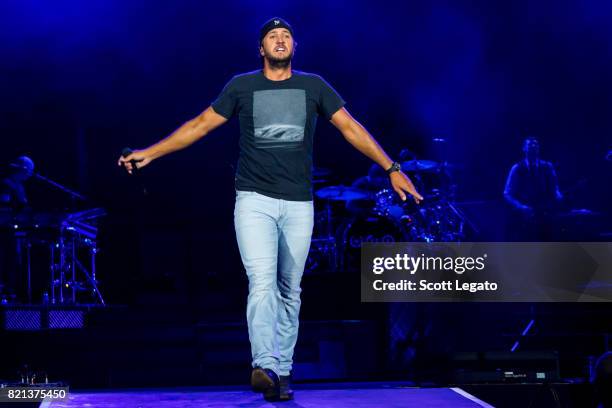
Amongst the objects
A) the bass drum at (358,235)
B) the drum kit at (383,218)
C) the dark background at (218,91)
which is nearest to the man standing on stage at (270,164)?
the dark background at (218,91)

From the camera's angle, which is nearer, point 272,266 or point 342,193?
point 272,266

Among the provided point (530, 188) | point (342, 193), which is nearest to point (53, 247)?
point (342, 193)

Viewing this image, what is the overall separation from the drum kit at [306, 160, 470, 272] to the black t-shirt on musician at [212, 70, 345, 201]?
21.2 feet

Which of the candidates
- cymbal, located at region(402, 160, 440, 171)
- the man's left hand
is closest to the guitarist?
cymbal, located at region(402, 160, 440, 171)

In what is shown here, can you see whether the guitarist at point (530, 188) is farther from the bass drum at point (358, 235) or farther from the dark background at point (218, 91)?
→ the bass drum at point (358, 235)

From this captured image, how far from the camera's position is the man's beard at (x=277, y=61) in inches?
179

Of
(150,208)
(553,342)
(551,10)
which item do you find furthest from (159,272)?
(551,10)

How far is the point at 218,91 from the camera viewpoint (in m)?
12.6

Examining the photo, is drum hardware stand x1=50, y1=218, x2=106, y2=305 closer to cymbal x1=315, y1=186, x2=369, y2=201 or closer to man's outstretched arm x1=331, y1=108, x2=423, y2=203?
cymbal x1=315, y1=186, x2=369, y2=201

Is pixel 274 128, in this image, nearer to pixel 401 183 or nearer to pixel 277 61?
pixel 277 61

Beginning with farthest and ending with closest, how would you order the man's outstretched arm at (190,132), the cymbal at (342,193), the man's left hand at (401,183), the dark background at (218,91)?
the cymbal at (342,193) < the dark background at (218,91) < the man's left hand at (401,183) < the man's outstretched arm at (190,132)

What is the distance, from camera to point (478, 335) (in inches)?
321

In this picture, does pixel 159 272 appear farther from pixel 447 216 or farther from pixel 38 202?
pixel 447 216

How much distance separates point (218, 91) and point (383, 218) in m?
3.10
